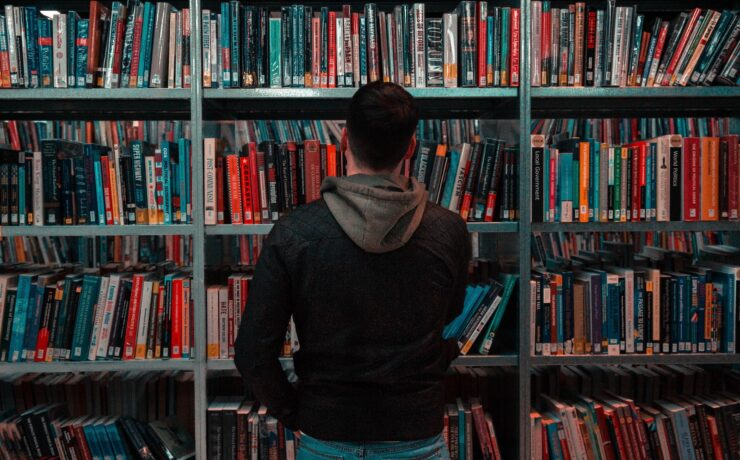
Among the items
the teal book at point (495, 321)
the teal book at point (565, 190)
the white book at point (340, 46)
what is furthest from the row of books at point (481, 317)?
the white book at point (340, 46)

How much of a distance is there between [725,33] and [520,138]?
2.55 feet

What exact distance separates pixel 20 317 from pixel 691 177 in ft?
7.32

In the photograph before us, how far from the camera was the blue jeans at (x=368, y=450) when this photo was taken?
47.1 inches

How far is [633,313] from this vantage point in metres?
1.96

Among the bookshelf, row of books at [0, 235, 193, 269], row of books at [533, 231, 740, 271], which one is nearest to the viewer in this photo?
the bookshelf

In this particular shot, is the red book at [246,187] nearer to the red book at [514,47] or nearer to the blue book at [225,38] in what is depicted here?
the blue book at [225,38]

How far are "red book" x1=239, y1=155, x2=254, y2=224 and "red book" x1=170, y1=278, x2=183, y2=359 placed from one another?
0.31 meters

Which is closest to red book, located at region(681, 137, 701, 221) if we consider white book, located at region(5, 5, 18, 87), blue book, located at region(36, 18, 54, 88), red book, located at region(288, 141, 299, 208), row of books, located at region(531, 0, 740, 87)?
row of books, located at region(531, 0, 740, 87)

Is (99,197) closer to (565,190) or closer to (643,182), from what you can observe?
(565,190)

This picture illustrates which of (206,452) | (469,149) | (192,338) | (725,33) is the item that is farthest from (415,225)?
(725,33)

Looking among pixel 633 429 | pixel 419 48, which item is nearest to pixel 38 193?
pixel 419 48

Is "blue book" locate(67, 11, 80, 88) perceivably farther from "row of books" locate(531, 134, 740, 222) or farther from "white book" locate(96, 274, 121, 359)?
"row of books" locate(531, 134, 740, 222)

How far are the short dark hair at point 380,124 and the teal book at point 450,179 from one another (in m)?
0.78

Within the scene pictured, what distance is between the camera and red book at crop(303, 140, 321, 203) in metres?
1.92
